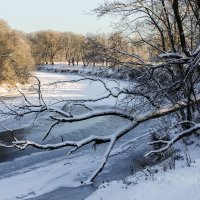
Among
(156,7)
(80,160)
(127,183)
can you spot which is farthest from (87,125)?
(127,183)

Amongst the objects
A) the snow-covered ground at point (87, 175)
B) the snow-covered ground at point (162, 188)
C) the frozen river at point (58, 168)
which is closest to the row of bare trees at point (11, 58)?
the snow-covered ground at point (87, 175)

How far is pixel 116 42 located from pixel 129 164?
168 inches

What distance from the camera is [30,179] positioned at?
549 inches

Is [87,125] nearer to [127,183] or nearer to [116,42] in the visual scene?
[116,42]

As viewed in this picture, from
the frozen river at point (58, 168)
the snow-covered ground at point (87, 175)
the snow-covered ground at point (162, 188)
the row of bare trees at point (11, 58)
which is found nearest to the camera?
the snow-covered ground at point (162, 188)

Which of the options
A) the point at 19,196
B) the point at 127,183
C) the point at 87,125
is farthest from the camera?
the point at 87,125

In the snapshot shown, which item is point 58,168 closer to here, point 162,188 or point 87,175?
point 87,175

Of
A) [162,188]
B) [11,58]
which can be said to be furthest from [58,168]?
[11,58]

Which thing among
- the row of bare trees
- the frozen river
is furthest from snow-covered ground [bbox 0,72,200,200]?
the row of bare trees

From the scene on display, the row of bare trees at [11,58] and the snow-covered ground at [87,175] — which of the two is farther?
the row of bare trees at [11,58]

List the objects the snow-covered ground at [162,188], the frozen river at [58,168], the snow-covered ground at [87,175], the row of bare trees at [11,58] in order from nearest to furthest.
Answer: the snow-covered ground at [162,188] < the snow-covered ground at [87,175] < the frozen river at [58,168] < the row of bare trees at [11,58]

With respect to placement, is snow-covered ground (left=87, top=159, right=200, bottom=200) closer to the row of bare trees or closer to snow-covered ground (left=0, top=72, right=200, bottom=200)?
snow-covered ground (left=0, top=72, right=200, bottom=200)

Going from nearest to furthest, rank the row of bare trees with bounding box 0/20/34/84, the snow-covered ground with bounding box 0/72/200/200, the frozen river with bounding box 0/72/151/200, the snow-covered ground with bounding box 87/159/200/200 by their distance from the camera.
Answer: the snow-covered ground with bounding box 87/159/200/200, the snow-covered ground with bounding box 0/72/200/200, the frozen river with bounding box 0/72/151/200, the row of bare trees with bounding box 0/20/34/84

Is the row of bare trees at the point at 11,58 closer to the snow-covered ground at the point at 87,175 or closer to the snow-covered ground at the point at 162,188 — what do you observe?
the snow-covered ground at the point at 87,175
